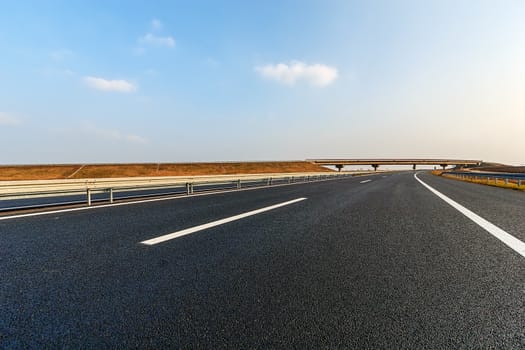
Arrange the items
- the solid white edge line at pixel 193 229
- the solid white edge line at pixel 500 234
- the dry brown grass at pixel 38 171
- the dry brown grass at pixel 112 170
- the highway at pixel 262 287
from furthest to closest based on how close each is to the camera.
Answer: the dry brown grass at pixel 112 170 < the dry brown grass at pixel 38 171 < the solid white edge line at pixel 193 229 < the solid white edge line at pixel 500 234 < the highway at pixel 262 287

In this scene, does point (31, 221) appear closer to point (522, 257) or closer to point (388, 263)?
point (388, 263)

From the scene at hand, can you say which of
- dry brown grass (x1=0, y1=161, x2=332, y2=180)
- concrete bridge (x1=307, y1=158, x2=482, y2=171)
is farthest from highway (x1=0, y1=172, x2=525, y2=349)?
concrete bridge (x1=307, y1=158, x2=482, y2=171)

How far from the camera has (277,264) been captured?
3.07m

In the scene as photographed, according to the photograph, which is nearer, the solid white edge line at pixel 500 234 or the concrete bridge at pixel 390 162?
the solid white edge line at pixel 500 234

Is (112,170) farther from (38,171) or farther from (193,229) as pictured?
(193,229)

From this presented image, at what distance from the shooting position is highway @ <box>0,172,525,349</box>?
1761mm

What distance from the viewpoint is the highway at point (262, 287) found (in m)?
1.76

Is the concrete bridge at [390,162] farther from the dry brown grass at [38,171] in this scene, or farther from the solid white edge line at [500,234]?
the solid white edge line at [500,234]

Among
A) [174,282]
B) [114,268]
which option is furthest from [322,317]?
[114,268]

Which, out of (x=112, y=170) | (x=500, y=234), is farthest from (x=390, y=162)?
(x=500, y=234)

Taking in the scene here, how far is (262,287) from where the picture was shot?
8.07 ft

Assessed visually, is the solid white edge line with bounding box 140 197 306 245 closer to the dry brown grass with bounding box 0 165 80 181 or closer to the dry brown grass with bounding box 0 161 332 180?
the dry brown grass with bounding box 0 161 332 180

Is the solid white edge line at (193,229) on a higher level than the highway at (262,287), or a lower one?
lower

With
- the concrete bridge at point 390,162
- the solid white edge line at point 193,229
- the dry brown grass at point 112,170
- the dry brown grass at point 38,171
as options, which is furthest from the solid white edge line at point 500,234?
the concrete bridge at point 390,162
